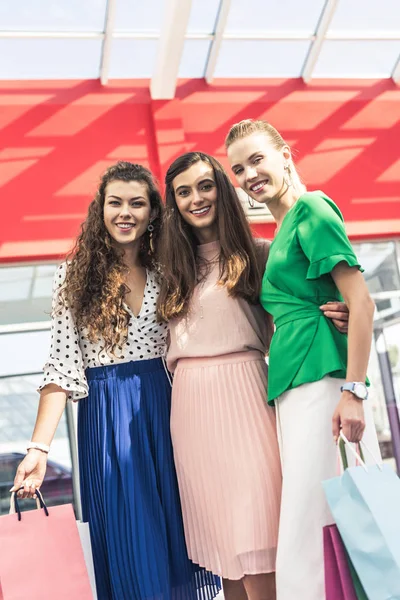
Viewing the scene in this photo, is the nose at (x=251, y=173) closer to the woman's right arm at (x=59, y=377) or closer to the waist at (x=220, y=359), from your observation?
the waist at (x=220, y=359)

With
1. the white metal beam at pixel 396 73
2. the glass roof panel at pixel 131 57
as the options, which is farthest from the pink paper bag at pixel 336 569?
the white metal beam at pixel 396 73

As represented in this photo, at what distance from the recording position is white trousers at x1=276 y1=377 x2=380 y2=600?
1994mm

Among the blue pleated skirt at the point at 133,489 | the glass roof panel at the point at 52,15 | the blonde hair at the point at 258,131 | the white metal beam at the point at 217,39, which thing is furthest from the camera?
the white metal beam at the point at 217,39

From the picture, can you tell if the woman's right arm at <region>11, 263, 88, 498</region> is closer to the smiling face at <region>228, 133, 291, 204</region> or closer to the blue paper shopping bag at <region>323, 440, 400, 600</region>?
the smiling face at <region>228, 133, 291, 204</region>

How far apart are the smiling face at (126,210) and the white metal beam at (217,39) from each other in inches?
209

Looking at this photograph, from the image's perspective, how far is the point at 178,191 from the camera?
8.27 ft

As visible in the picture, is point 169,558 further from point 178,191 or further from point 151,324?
point 178,191

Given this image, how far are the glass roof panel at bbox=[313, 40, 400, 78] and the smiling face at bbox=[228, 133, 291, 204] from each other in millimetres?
5985

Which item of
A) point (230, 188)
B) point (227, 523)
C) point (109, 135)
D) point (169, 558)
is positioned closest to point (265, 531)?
point (227, 523)

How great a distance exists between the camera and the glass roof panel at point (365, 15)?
7773 mm

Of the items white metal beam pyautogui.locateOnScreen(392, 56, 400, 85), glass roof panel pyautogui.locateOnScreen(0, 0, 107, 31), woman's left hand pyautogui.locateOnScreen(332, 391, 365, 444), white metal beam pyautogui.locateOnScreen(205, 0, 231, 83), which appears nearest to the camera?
woman's left hand pyautogui.locateOnScreen(332, 391, 365, 444)

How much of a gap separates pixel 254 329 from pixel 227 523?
0.61m

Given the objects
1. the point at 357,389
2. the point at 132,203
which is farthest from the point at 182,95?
the point at 357,389

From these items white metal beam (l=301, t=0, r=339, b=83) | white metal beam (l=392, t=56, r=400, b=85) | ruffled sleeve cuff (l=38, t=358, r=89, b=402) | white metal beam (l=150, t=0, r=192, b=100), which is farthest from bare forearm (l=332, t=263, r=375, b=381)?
white metal beam (l=392, t=56, r=400, b=85)
